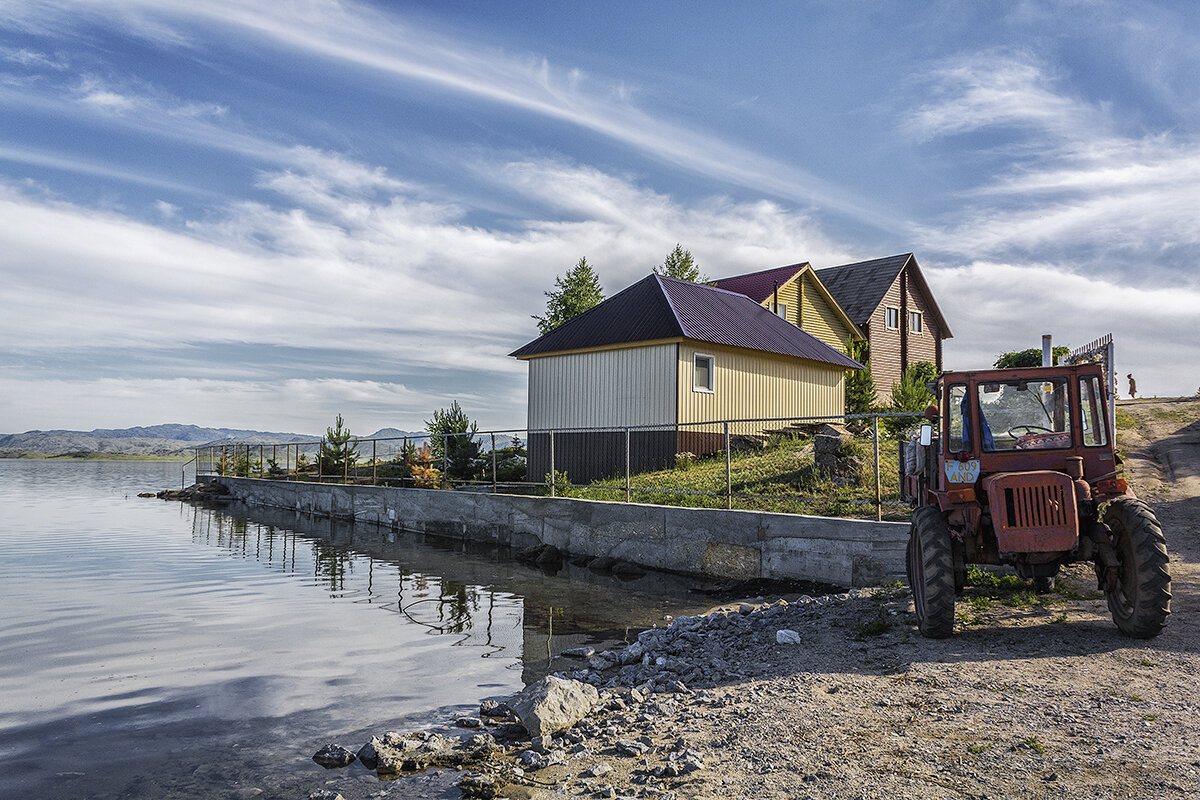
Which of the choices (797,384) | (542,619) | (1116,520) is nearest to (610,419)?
(797,384)

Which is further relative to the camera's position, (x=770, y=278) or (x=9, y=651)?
(x=770, y=278)

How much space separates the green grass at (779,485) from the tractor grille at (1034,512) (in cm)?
400

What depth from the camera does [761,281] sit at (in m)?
33.2

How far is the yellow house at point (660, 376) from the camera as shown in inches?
850

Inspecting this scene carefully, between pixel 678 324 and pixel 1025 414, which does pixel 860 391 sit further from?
pixel 1025 414

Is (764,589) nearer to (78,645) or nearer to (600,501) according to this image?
(600,501)

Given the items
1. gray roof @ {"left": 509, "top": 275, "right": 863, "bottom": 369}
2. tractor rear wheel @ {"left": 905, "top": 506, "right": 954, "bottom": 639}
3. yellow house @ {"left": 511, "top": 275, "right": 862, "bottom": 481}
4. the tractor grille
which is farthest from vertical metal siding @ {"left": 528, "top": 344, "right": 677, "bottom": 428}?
the tractor grille

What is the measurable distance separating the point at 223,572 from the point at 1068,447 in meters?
15.1

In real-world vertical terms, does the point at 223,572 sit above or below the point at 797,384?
below

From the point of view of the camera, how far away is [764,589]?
11.6 m

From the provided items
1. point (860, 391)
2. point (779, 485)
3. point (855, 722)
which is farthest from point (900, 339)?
point (855, 722)

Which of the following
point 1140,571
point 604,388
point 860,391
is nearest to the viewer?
point 1140,571

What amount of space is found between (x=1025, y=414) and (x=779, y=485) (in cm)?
674

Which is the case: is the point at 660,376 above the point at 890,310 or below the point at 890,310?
below
